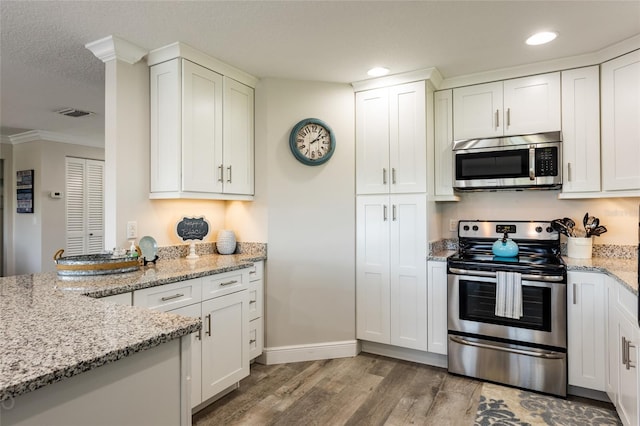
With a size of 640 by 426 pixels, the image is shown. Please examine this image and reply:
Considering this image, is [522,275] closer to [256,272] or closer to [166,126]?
[256,272]

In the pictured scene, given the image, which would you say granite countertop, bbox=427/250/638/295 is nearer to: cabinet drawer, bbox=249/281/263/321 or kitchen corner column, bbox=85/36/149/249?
cabinet drawer, bbox=249/281/263/321

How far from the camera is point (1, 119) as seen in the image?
452 cm

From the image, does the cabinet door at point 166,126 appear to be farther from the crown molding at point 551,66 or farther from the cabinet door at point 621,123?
the cabinet door at point 621,123

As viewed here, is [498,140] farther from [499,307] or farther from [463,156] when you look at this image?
[499,307]

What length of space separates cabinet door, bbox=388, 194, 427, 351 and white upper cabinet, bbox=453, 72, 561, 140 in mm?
777

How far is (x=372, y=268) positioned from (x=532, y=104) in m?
1.81

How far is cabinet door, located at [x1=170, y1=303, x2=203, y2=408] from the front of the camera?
218 cm

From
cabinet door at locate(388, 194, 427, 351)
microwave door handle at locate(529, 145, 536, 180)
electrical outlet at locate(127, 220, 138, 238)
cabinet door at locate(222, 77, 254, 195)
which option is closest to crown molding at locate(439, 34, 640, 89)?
microwave door handle at locate(529, 145, 536, 180)

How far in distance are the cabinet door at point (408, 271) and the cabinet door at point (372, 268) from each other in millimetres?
61

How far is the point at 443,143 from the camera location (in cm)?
323

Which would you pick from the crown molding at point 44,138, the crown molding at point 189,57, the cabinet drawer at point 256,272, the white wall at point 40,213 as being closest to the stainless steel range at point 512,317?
the cabinet drawer at point 256,272

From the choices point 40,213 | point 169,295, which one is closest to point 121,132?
point 169,295

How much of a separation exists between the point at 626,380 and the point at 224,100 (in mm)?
3100

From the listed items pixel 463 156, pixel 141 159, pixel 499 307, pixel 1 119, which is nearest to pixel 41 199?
pixel 1 119
